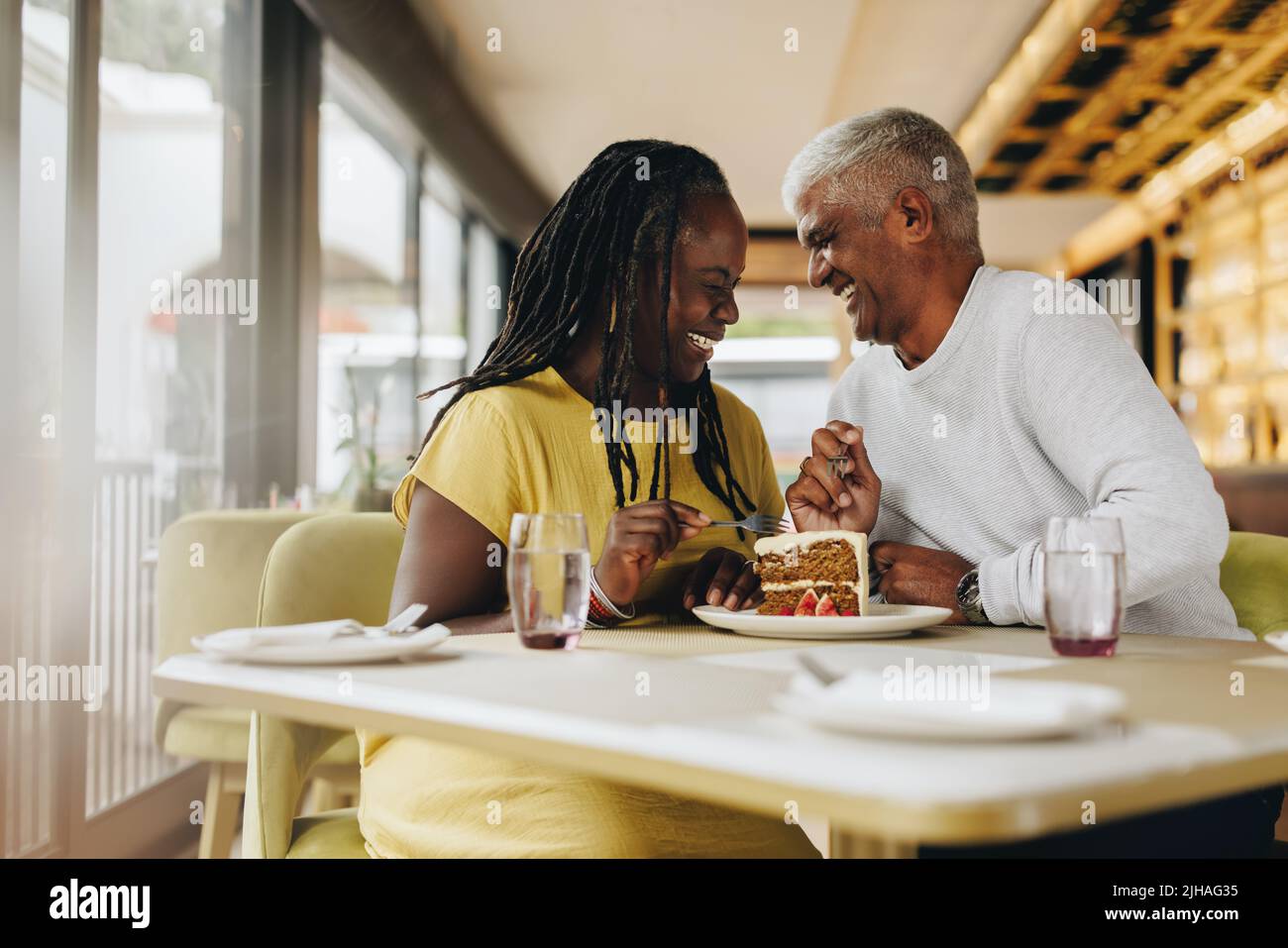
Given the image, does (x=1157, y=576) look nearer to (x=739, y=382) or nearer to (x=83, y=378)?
(x=83, y=378)

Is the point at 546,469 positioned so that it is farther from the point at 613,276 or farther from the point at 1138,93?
the point at 1138,93

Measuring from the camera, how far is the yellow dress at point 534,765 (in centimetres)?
126

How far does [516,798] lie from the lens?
50.3 inches

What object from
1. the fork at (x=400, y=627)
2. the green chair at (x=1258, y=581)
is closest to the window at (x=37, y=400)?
the fork at (x=400, y=627)

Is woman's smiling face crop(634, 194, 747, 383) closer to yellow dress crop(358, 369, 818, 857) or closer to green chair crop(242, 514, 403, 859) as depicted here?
yellow dress crop(358, 369, 818, 857)

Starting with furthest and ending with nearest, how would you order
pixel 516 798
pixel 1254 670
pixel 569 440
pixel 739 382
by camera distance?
1. pixel 739 382
2. pixel 569 440
3. pixel 516 798
4. pixel 1254 670

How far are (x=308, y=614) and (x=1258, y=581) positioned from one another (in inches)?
57.0

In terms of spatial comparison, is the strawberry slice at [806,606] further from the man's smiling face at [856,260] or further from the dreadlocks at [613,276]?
the man's smiling face at [856,260]

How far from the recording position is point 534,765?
131 cm

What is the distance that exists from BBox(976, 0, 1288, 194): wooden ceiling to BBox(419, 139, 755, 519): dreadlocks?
12.6 ft

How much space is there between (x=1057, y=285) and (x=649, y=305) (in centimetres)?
65

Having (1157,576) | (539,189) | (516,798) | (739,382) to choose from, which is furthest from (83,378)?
(739,382)

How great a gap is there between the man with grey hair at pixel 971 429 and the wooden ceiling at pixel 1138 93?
142 inches

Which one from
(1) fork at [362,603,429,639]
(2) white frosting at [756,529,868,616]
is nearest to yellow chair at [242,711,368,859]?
(1) fork at [362,603,429,639]
